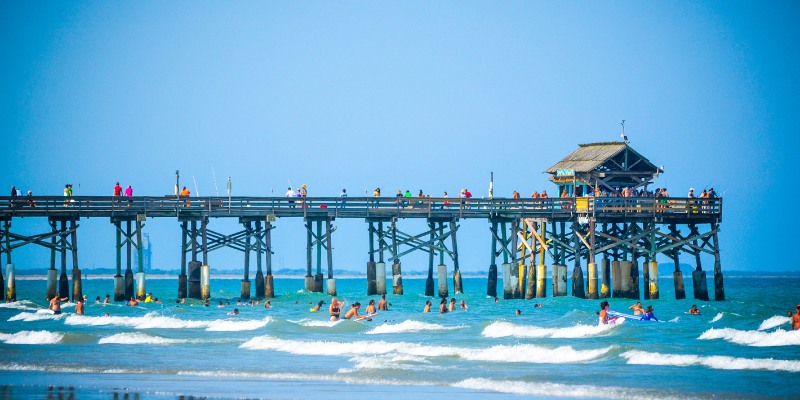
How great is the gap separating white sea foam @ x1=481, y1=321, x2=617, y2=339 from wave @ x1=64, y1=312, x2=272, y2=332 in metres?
8.06

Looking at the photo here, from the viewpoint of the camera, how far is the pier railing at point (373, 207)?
44938 millimetres

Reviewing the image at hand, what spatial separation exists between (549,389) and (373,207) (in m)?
22.9

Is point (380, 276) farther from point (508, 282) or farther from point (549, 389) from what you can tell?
point (549, 389)

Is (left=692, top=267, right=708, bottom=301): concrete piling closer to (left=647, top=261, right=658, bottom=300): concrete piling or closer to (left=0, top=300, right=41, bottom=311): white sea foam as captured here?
(left=647, top=261, right=658, bottom=300): concrete piling

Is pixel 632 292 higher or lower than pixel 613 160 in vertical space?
lower

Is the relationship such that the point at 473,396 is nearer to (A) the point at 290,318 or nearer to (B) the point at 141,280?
(A) the point at 290,318

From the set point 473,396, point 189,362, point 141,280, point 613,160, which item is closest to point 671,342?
point 473,396

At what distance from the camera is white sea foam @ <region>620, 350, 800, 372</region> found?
26.7 meters

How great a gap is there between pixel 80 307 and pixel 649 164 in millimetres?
22918

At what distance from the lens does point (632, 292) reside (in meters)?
46.2

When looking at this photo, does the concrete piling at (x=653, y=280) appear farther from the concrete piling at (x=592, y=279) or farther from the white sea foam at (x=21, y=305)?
the white sea foam at (x=21, y=305)

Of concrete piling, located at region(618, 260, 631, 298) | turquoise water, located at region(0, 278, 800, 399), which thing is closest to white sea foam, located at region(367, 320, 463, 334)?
turquoise water, located at region(0, 278, 800, 399)

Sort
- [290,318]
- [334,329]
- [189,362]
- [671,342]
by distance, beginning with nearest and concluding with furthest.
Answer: [189,362]
[671,342]
[334,329]
[290,318]

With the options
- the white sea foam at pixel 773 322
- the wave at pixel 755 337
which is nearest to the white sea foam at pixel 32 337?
the wave at pixel 755 337
